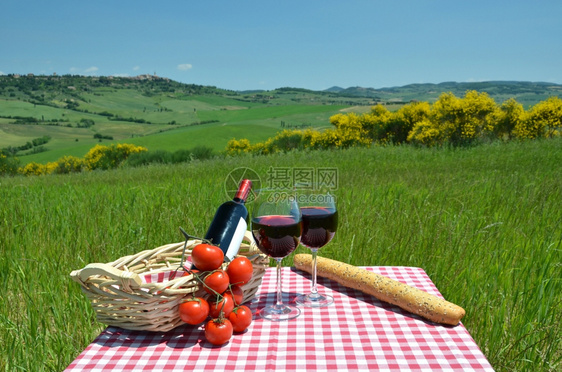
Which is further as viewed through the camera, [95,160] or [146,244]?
[95,160]

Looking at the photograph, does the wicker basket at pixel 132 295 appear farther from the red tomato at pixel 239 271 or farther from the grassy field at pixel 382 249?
the grassy field at pixel 382 249

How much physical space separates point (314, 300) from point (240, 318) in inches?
13.3

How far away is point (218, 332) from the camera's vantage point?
1.17 m

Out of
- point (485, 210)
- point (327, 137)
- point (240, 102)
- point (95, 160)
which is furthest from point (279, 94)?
point (485, 210)

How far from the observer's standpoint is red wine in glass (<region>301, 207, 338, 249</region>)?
145cm

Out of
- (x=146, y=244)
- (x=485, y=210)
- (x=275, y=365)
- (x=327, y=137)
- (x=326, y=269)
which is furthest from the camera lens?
(x=327, y=137)

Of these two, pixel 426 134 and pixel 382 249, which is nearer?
pixel 382 249

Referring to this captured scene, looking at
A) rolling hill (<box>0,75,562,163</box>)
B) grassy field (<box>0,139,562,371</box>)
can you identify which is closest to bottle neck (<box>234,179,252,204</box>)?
grassy field (<box>0,139,562,371</box>)

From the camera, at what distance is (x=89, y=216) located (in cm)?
375

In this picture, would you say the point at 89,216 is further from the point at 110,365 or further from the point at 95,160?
the point at 95,160

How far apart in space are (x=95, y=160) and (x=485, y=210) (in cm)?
3904

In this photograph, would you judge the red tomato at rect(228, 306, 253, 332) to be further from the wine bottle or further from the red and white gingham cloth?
the wine bottle

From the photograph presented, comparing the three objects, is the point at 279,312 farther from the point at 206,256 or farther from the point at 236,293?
the point at 206,256

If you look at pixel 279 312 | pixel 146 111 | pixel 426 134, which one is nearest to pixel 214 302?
pixel 279 312
